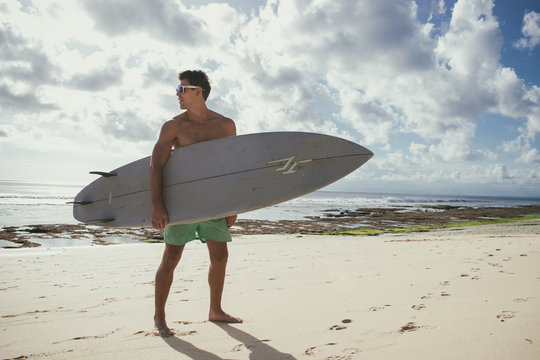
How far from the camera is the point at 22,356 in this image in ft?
5.68

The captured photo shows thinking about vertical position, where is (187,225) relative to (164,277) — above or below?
above

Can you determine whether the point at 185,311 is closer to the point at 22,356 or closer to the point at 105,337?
the point at 105,337

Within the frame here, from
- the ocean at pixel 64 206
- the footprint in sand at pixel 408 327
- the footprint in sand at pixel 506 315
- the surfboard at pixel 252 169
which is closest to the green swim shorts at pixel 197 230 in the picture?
the surfboard at pixel 252 169

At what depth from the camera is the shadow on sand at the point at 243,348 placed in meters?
1.64

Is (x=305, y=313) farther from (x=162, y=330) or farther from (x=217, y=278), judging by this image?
(x=162, y=330)

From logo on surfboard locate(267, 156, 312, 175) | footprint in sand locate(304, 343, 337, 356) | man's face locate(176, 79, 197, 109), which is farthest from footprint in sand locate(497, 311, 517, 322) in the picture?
man's face locate(176, 79, 197, 109)

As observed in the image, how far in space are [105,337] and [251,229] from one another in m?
11.9

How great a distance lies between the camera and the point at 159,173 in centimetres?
218

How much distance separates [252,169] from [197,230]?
1.84 feet

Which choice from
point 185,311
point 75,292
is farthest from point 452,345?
point 75,292

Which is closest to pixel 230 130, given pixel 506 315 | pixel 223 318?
pixel 223 318

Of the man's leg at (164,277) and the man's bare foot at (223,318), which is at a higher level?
the man's leg at (164,277)

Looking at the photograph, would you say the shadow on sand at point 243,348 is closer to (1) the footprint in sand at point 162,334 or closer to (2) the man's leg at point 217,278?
(1) the footprint in sand at point 162,334

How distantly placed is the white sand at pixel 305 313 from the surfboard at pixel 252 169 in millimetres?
747
